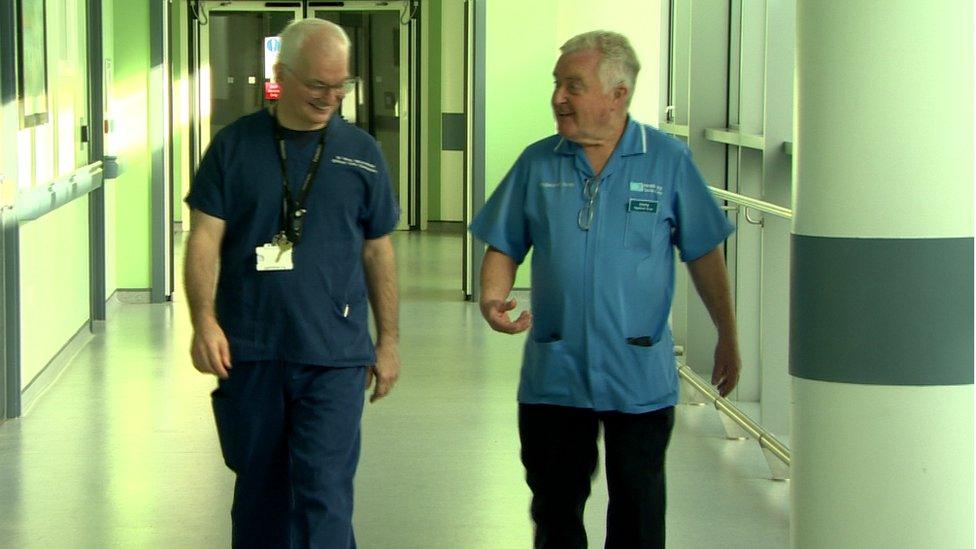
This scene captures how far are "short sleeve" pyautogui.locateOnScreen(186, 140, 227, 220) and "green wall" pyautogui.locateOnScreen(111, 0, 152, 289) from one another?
7.30m

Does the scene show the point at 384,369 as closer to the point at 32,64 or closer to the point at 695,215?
the point at 695,215

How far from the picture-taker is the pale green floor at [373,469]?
488cm

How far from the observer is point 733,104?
25.1ft

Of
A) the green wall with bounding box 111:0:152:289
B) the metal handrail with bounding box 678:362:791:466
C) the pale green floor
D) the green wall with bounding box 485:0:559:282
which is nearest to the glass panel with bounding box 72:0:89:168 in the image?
the green wall with bounding box 111:0:152:289

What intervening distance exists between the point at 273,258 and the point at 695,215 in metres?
0.97

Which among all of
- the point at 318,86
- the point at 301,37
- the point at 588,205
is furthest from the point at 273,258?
the point at 588,205

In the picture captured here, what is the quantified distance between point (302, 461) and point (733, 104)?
4.58 meters

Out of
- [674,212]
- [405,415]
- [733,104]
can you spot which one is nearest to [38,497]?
[405,415]

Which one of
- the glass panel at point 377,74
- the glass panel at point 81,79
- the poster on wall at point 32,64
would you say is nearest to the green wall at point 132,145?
the glass panel at point 81,79

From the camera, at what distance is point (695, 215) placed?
3342 millimetres

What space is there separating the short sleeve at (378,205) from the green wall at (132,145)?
7273 millimetres

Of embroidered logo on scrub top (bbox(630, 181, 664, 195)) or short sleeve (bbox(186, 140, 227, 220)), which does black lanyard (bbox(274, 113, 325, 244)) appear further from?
embroidered logo on scrub top (bbox(630, 181, 664, 195))

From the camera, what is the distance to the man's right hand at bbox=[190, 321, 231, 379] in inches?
136

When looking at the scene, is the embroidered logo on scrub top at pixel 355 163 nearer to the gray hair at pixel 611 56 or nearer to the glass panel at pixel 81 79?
the gray hair at pixel 611 56
